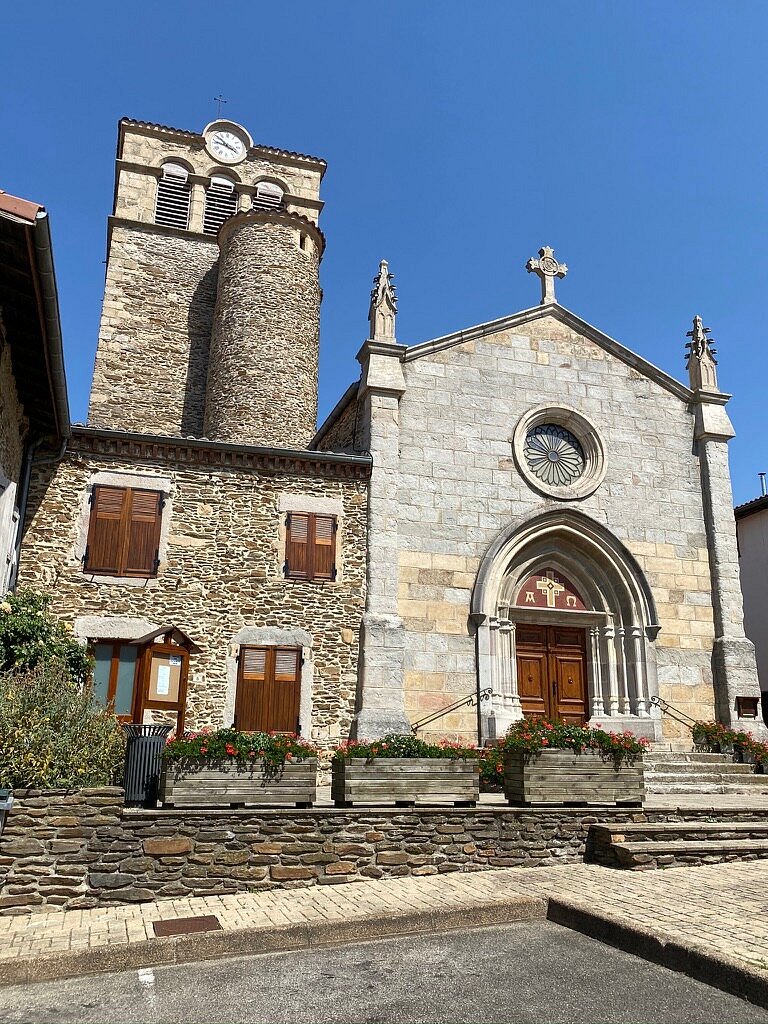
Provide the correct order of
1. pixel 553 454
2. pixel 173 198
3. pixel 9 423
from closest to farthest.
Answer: pixel 9 423, pixel 553 454, pixel 173 198

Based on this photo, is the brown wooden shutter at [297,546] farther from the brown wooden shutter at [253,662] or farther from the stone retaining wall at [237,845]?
the stone retaining wall at [237,845]

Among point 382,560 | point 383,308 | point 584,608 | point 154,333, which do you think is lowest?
point 584,608

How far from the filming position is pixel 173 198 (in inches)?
1024

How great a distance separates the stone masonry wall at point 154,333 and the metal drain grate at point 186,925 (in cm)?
1699

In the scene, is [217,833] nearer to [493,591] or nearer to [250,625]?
[250,625]

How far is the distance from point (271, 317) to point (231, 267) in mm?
2117

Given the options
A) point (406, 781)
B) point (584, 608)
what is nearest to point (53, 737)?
point (406, 781)

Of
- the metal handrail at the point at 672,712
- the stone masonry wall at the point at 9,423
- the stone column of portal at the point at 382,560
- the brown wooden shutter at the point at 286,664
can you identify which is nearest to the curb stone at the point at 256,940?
the stone column of portal at the point at 382,560

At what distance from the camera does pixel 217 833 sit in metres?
7.80

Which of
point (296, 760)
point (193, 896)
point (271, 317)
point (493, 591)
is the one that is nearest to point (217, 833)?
point (193, 896)

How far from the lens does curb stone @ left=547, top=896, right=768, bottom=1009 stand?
511 cm

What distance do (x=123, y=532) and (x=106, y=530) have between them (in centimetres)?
26

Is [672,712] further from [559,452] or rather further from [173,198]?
[173,198]

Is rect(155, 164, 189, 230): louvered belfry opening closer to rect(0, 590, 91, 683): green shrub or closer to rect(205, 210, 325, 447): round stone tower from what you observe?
rect(205, 210, 325, 447): round stone tower
